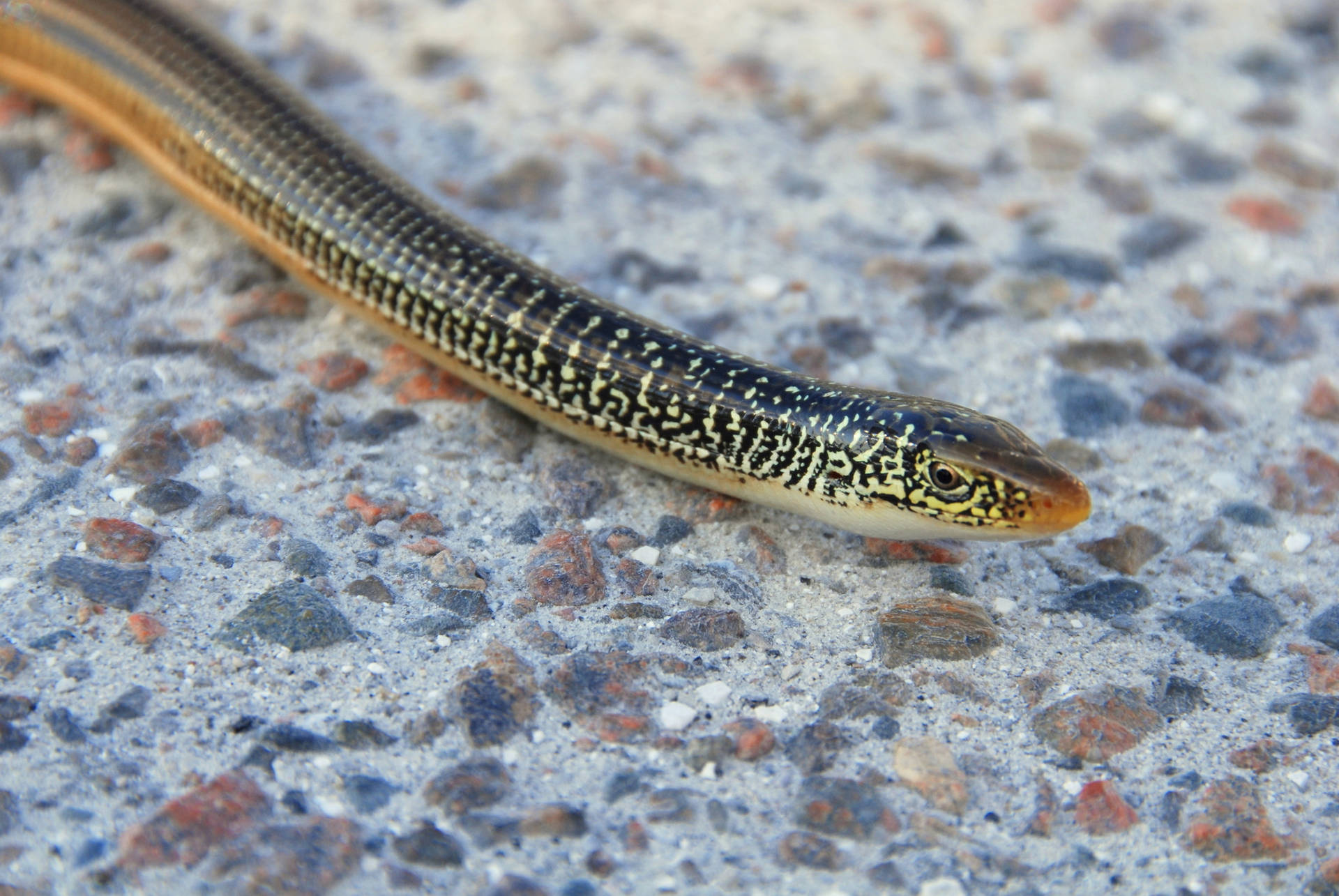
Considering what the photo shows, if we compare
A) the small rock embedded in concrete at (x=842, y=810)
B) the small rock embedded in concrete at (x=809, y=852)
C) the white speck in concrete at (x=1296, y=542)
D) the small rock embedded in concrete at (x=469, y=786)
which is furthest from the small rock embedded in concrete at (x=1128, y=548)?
the small rock embedded in concrete at (x=469, y=786)

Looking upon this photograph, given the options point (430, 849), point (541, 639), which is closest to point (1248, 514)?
point (541, 639)

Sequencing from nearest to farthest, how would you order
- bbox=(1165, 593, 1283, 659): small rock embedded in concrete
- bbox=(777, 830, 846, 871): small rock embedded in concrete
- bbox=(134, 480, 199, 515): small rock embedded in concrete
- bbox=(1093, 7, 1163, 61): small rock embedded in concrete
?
bbox=(777, 830, 846, 871): small rock embedded in concrete < bbox=(1165, 593, 1283, 659): small rock embedded in concrete < bbox=(134, 480, 199, 515): small rock embedded in concrete < bbox=(1093, 7, 1163, 61): small rock embedded in concrete

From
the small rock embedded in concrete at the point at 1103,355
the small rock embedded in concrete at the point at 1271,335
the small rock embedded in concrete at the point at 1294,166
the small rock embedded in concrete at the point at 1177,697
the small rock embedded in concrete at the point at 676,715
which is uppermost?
the small rock embedded in concrete at the point at 1294,166

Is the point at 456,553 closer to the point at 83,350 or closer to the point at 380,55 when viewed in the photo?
the point at 83,350

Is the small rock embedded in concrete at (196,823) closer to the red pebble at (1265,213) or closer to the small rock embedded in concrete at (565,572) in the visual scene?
the small rock embedded in concrete at (565,572)

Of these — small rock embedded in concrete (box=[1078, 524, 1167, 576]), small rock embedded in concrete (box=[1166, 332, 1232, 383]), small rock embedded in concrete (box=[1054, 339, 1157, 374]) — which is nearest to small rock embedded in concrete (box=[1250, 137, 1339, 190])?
small rock embedded in concrete (box=[1166, 332, 1232, 383])

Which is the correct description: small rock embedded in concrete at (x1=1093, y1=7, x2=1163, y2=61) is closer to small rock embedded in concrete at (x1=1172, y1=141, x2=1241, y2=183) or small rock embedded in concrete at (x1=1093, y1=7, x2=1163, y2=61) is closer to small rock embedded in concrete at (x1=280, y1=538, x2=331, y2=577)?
small rock embedded in concrete at (x1=1172, y1=141, x2=1241, y2=183)

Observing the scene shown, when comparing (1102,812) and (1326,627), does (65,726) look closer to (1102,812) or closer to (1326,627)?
(1102,812)
